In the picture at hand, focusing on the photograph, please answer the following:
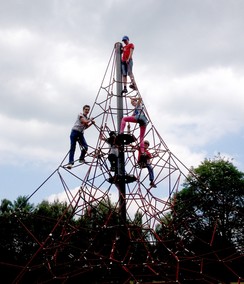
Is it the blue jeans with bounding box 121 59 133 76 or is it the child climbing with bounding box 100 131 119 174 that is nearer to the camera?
the child climbing with bounding box 100 131 119 174

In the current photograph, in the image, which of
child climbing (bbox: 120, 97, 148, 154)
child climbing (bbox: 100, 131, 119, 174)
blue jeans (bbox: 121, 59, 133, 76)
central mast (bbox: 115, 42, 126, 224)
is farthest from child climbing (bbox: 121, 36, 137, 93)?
child climbing (bbox: 100, 131, 119, 174)

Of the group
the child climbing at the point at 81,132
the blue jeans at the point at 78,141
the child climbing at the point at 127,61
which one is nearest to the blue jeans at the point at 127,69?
the child climbing at the point at 127,61

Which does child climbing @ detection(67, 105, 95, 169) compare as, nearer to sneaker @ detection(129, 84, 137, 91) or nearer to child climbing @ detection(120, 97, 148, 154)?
child climbing @ detection(120, 97, 148, 154)

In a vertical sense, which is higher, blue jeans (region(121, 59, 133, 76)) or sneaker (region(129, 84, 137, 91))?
blue jeans (region(121, 59, 133, 76))

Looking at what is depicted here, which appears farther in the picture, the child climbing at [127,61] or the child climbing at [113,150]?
the child climbing at [127,61]

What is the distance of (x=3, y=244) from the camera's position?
1261 inches

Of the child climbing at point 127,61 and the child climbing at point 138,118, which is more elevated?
the child climbing at point 127,61

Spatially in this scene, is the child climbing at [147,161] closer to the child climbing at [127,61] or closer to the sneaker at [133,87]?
the sneaker at [133,87]

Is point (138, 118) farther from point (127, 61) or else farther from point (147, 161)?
point (127, 61)

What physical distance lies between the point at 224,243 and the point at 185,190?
9.46 metres

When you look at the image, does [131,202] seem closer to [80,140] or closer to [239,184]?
[80,140]

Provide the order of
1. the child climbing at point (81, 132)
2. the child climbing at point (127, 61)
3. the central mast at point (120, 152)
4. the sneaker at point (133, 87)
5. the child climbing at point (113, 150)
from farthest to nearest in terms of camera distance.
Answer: the child climbing at point (127, 61)
the sneaker at point (133, 87)
the child climbing at point (81, 132)
the child climbing at point (113, 150)
the central mast at point (120, 152)

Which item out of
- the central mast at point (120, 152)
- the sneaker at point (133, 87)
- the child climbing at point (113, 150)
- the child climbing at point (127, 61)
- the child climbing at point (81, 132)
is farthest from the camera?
the child climbing at point (127, 61)

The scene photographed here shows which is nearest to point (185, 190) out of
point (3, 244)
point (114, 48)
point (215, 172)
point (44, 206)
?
point (215, 172)
